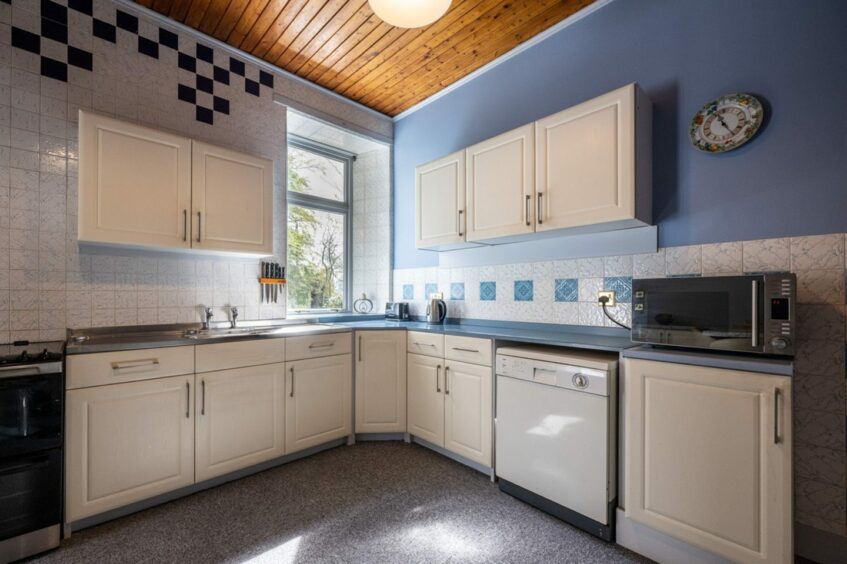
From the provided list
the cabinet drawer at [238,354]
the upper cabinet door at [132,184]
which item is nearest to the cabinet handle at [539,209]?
the cabinet drawer at [238,354]

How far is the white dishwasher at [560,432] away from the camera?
1724 millimetres

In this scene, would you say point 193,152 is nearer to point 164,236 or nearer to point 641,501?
point 164,236

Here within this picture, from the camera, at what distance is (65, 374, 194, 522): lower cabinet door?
1759mm

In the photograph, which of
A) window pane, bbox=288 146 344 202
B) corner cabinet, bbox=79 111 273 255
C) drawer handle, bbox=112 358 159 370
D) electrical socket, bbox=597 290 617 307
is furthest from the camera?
window pane, bbox=288 146 344 202

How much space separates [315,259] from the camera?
11.8 ft

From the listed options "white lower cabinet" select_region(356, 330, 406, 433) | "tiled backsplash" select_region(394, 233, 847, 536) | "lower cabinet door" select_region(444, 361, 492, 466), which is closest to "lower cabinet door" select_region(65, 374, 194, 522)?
"white lower cabinet" select_region(356, 330, 406, 433)

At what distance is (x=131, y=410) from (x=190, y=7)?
8.01 feet

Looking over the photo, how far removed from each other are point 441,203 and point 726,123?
1.67 m

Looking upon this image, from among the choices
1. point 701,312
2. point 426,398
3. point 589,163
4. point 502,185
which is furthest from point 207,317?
point 701,312

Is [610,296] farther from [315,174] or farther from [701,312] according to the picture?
[315,174]

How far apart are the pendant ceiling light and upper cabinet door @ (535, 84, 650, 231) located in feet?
2.75

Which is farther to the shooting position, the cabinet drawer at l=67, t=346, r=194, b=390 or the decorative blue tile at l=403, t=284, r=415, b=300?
the decorative blue tile at l=403, t=284, r=415, b=300

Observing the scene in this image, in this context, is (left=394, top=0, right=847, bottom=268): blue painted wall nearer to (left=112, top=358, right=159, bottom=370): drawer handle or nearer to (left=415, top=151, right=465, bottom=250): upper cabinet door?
(left=415, top=151, right=465, bottom=250): upper cabinet door

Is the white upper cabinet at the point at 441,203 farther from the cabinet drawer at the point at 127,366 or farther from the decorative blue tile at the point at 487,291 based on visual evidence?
the cabinet drawer at the point at 127,366
